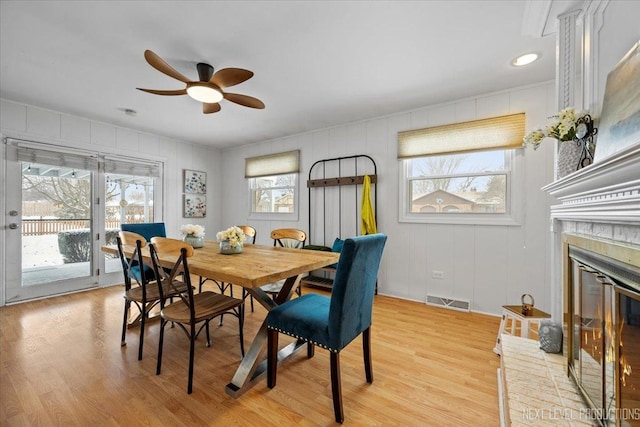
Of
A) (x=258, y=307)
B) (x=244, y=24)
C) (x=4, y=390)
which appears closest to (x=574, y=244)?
(x=244, y=24)

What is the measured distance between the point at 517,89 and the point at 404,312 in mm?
2569

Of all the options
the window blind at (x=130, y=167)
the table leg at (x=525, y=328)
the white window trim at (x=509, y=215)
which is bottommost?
the table leg at (x=525, y=328)

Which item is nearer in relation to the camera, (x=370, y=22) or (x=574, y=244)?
(x=574, y=244)

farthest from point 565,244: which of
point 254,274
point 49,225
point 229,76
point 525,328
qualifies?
point 49,225

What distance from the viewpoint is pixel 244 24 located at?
1.81 metres

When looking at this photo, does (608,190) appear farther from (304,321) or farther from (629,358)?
(304,321)

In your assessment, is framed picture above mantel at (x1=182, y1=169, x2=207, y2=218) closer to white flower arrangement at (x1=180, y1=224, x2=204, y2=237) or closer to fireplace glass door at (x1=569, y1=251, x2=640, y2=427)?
white flower arrangement at (x1=180, y1=224, x2=204, y2=237)

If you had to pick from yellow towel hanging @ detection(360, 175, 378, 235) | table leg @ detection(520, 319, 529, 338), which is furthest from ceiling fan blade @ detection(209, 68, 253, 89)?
table leg @ detection(520, 319, 529, 338)

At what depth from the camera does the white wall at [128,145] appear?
309 cm

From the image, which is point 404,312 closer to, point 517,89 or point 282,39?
point 517,89

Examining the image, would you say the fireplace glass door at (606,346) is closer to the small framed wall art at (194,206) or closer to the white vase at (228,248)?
the white vase at (228,248)

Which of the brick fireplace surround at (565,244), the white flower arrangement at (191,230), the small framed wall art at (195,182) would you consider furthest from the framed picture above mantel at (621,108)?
the small framed wall art at (195,182)

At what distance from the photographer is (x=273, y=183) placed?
4.69 meters

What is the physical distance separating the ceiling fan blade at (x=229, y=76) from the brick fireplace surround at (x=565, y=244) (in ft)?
6.41
